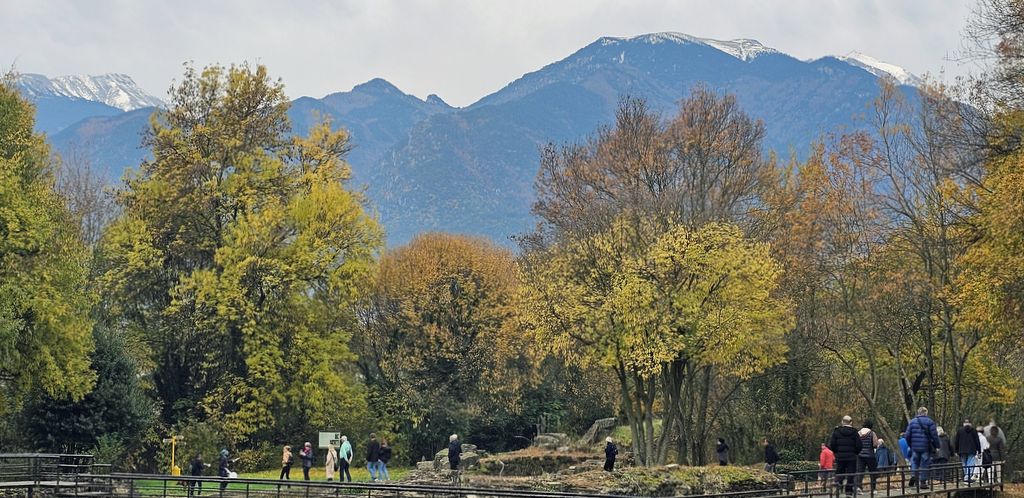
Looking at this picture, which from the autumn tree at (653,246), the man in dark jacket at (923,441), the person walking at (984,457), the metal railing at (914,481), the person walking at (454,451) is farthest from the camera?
the autumn tree at (653,246)

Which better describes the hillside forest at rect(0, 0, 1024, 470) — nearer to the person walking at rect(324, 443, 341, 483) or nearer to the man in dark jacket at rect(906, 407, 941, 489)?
the man in dark jacket at rect(906, 407, 941, 489)

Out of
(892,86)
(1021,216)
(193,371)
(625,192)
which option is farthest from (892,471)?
(193,371)

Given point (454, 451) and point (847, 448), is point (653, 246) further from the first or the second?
point (847, 448)

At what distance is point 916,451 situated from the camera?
28.3m

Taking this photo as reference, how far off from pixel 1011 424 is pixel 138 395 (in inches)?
1421

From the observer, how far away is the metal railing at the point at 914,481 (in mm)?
24812

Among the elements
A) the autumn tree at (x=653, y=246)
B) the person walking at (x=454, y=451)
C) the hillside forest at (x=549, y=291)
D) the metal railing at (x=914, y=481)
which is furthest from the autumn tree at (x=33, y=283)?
the metal railing at (x=914, y=481)

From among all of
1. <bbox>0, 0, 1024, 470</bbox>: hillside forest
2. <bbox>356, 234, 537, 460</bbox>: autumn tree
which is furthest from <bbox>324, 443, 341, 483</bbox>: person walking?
<bbox>356, 234, 537, 460</bbox>: autumn tree

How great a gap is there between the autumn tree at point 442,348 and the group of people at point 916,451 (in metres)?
A: 28.5

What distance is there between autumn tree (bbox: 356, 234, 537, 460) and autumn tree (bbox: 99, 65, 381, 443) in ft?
15.6

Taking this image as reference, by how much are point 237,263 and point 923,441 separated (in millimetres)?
31898

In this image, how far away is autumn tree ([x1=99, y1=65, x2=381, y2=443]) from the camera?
164 ft

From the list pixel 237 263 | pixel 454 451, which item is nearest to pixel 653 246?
pixel 454 451

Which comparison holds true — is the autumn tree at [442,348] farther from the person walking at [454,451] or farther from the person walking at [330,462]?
the person walking at [454,451]
